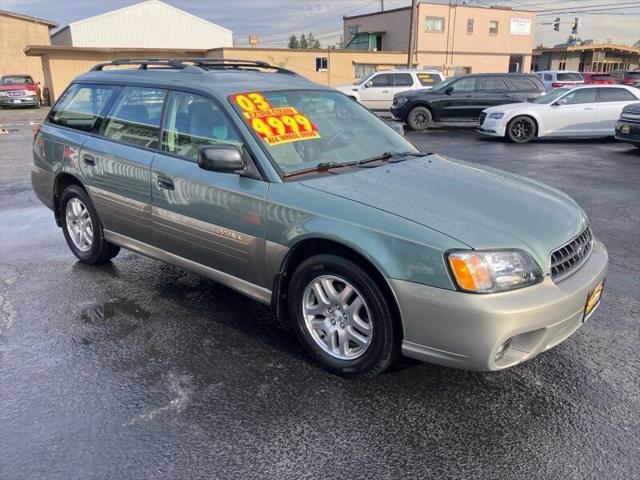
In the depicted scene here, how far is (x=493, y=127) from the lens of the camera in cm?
1437

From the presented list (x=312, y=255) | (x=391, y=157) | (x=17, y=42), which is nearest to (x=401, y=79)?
(x=391, y=157)

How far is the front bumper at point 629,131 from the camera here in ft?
37.4

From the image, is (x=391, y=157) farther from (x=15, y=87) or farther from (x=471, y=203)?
(x=15, y=87)

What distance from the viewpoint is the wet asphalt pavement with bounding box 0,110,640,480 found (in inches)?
99.3

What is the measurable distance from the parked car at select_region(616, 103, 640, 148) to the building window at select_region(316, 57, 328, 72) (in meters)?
24.1

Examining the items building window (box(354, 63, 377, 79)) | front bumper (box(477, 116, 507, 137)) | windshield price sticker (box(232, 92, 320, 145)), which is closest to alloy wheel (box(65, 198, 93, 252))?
windshield price sticker (box(232, 92, 320, 145))

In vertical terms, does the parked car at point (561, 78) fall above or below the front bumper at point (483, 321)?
above

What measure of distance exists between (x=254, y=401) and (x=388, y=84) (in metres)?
18.3

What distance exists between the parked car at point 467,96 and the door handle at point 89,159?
13892 mm

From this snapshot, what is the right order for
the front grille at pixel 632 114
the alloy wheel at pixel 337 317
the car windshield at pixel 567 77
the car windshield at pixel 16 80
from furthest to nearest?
the car windshield at pixel 16 80
the car windshield at pixel 567 77
the front grille at pixel 632 114
the alloy wheel at pixel 337 317

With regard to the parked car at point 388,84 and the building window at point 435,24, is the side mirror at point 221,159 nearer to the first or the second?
the parked car at point 388,84

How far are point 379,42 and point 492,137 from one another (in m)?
30.1

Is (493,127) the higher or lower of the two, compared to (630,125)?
lower

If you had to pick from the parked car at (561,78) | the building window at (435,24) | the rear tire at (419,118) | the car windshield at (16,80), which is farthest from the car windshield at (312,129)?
the building window at (435,24)
